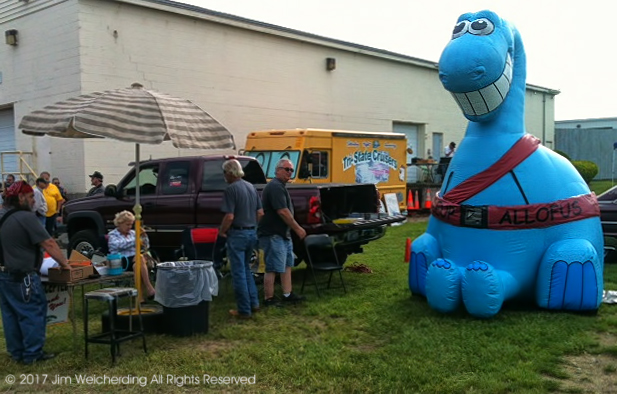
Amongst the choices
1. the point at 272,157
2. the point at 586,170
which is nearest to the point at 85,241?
the point at 272,157

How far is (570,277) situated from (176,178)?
5.80 m

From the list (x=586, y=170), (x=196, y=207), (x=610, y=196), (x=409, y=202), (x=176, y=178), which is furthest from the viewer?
(x=586, y=170)

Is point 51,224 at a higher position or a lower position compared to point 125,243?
lower

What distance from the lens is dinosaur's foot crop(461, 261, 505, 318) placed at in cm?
582

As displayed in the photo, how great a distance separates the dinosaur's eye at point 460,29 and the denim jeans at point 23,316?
4.75m

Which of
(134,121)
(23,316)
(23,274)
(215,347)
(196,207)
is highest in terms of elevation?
(134,121)

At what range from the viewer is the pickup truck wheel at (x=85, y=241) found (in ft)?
31.6

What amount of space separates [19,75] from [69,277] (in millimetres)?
13213

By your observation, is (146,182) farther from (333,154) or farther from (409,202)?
(409,202)

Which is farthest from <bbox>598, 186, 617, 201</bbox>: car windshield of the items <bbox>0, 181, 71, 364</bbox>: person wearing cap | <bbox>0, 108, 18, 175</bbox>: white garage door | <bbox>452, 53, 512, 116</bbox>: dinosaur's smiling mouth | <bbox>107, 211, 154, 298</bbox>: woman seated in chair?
<bbox>0, 108, 18, 175</bbox>: white garage door

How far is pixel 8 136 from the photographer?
57.2 ft

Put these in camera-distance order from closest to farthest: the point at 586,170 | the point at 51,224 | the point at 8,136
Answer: the point at 51,224, the point at 8,136, the point at 586,170

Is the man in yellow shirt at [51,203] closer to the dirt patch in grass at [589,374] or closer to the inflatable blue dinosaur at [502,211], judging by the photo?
the inflatable blue dinosaur at [502,211]

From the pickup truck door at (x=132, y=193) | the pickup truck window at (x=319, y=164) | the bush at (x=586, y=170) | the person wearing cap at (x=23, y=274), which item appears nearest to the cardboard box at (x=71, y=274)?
the person wearing cap at (x=23, y=274)
